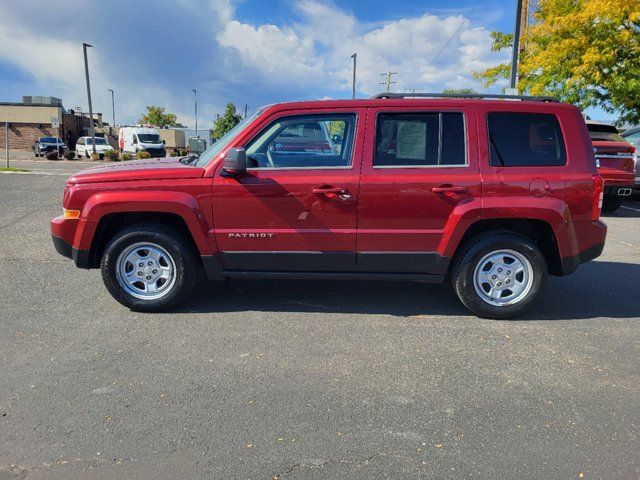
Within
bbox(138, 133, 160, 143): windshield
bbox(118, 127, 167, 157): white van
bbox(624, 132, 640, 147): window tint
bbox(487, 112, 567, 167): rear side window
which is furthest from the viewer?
bbox(138, 133, 160, 143): windshield

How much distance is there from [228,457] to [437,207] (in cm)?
269

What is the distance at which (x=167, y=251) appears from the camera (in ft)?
14.7

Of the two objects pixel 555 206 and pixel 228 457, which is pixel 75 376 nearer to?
pixel 228 457

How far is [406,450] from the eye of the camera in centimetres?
269

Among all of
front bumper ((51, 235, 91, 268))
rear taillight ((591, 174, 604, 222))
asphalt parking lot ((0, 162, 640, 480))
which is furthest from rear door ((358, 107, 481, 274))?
front bumper ((51, 235, 91, 268))

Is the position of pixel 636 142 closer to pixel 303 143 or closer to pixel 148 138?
pixel 303 143

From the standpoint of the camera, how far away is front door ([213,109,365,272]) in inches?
170

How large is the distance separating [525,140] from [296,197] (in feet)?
6.85

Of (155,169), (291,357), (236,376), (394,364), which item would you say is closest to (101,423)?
(236,376)

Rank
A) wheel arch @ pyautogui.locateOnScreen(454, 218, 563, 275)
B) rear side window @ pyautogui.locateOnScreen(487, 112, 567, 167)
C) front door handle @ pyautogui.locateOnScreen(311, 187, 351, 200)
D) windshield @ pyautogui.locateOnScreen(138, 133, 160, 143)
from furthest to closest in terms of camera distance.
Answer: windshield @ pyautogui.locateOnScreen(138, 133, 160, 143), wheel arch @ pyautogui.locateOnScreen(454, 218, 563, 275), rear side window @ pyautogui.locateOnScreen(487, 112, 567, 167), front door handle @ pyautogui.locateOnScreen(311, 187, 351, 200)

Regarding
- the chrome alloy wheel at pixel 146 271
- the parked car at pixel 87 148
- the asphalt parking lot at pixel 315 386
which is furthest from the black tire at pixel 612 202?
the parked car at pixel 87 148

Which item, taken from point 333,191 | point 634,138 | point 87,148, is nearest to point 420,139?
point 333,191

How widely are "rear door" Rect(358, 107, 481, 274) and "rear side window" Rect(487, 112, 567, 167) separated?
226 millimetres

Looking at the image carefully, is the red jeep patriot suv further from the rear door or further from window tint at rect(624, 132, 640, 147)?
window tint at rect(624, 132, 640, 147)
